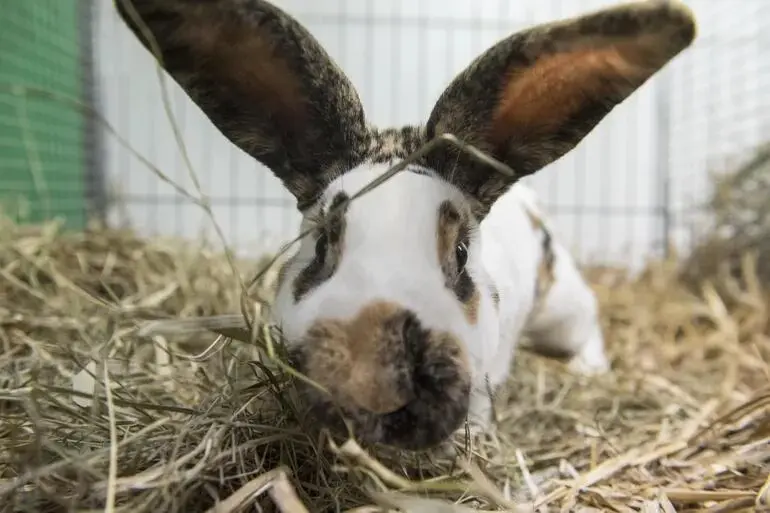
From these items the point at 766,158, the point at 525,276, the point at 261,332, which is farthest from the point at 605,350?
the point at 261,332

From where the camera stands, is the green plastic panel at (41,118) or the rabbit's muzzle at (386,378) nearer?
the rabbit's muzzle at (386,378)

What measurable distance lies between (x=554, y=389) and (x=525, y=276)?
45 cm

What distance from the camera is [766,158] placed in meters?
3.63

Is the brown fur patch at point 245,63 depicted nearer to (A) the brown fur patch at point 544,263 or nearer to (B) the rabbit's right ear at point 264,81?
(B) the rabbit's right ear at point 264,81

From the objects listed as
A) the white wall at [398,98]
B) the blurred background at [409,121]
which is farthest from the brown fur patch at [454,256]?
the white wall at [398,98]

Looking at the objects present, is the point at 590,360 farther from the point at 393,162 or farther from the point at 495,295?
the point at 393,162

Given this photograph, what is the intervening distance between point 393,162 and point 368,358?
47 cm

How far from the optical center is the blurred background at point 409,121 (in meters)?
4.02

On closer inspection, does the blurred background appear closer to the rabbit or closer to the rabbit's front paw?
the rabbit's front paw

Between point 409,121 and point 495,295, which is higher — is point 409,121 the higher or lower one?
the higher one

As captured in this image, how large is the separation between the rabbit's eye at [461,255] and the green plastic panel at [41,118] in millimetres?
2197

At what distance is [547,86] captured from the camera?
1.38 meters

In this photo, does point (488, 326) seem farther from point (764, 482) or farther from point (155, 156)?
point (155, 156)

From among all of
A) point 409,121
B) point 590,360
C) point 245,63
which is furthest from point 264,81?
point 409,121
